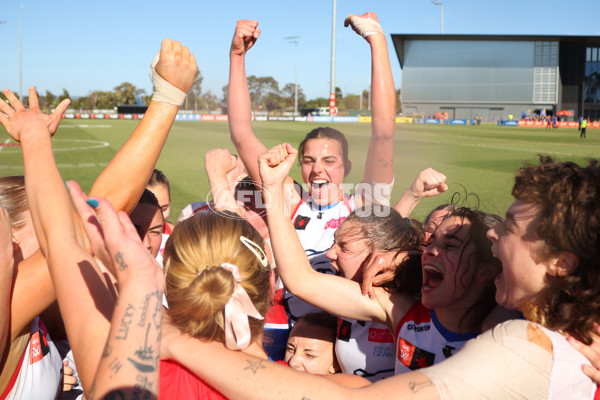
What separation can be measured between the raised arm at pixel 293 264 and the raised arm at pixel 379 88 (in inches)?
37.4

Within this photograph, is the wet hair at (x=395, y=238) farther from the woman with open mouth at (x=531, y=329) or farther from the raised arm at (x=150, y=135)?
the raised arm at (x=150, y=135)

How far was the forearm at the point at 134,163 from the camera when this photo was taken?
181cm

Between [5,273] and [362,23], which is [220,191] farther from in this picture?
[5,273]

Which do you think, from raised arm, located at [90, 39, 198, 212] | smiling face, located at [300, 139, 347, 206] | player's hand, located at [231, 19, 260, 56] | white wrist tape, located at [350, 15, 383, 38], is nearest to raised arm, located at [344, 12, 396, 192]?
white wrist tape, located at [350, 15, 383, 38]

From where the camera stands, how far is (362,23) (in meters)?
Result: 2.86

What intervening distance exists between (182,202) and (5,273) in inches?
307

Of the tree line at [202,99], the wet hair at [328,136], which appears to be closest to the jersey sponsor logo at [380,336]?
the wet hair at [328,136]

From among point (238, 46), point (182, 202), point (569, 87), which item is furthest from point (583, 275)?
point (569, 87)

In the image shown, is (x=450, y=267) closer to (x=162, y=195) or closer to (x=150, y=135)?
(x=150, y=135)

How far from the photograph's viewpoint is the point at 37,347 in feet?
6.36

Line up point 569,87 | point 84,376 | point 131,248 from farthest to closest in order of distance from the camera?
point 569,87
point 84,376
point 131,248

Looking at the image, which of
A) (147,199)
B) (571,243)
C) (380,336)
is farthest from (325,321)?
(571,243)

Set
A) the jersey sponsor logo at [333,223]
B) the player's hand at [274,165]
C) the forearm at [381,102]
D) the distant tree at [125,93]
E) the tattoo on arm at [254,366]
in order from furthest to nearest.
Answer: the distant tree at [125,93] → the jersey sponsor logo at [333,223] → the forearm at [381,102] → the player's hand at [274,165] → the tattoo on arm at [254,366]

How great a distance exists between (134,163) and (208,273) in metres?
0.52
